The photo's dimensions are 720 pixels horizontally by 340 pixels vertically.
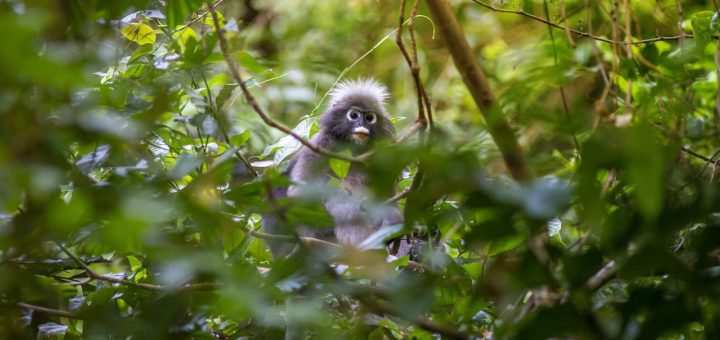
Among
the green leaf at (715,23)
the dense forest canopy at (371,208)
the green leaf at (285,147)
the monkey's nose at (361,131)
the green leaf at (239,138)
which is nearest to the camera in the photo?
the dense forest canopy at (371,208)

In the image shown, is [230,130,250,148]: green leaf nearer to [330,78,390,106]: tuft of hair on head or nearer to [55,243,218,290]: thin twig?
[55,243,218,290]: thin twig

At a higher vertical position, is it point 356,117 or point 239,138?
point 239,138

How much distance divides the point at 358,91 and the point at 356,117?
15 centimetres

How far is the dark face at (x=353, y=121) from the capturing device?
361 cm

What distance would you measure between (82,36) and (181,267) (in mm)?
417

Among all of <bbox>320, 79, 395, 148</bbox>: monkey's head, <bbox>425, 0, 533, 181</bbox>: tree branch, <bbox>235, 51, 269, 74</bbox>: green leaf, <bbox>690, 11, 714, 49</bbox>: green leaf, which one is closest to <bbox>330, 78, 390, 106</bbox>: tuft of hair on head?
<bbox>320, 79, 395, 148</bbox>: monkey's head

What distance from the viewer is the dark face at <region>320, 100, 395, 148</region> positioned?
11.8 feet

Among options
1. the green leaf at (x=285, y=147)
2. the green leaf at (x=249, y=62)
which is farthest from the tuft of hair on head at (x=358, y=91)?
the green leaf at (x=249, y=62)

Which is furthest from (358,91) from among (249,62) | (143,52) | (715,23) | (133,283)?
(133,283)

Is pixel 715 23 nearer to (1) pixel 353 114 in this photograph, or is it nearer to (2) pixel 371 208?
(2) pixel 371 208

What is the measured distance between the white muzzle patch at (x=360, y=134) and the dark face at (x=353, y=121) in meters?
0.03

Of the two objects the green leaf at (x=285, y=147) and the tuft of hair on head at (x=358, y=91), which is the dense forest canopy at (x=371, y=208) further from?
the tuft of hair on head at (x=358, y=91)

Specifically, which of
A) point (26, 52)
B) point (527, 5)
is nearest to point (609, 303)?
point (26, 52)

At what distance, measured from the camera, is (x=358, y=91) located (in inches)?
146
